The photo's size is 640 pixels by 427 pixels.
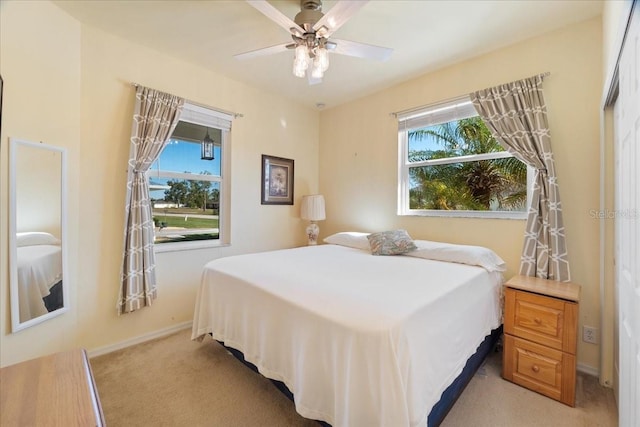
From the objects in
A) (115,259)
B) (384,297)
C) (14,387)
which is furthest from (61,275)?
(384,297)

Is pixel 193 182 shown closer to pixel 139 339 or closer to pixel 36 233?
pixel 36 233

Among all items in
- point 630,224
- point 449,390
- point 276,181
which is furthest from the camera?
point 276,181

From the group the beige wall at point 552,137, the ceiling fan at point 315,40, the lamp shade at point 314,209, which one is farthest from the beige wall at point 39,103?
the beige wall at point 552,137

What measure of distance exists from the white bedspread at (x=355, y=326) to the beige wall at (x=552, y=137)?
1.98ft

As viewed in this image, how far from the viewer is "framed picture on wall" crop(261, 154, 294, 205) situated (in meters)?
3.44

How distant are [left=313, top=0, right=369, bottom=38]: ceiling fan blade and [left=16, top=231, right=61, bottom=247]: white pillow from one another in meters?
2.35

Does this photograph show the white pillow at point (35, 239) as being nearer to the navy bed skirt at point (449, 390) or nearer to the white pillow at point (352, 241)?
the navy bed skirt at point (449, 390)

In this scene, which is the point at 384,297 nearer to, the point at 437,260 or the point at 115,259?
the point at 437,260

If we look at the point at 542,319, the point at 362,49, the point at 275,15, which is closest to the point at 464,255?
the point at 542,319

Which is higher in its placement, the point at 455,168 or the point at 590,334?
the point at 455,168

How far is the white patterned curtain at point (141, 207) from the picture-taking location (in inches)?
91.8

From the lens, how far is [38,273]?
1.88 meters

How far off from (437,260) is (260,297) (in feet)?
5.00

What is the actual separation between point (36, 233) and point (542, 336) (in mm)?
A: 3547
